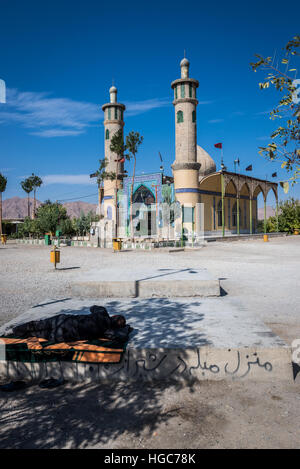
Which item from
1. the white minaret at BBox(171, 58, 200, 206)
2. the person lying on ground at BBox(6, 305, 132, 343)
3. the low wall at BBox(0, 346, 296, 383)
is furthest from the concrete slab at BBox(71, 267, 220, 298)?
the white minaret at BBox(171, 58, 200, 206)

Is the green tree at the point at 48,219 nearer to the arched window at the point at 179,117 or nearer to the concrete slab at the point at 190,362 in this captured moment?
the arched window at the point at 179,117

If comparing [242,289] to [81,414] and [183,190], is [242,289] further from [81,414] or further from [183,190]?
[183,190]

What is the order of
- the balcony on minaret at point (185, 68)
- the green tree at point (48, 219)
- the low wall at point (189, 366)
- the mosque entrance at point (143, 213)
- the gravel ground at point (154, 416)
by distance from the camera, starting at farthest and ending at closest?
1. the mosque entrance at point (143, 213)
2. the balcony on minaret at point (185, 68)
3. the green tree at point (48, 219)
4. the low wall at point (189, 366)
5. the gravel ground at point (154, 416)

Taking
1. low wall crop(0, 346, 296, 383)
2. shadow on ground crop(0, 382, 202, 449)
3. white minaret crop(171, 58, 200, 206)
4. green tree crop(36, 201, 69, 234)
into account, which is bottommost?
shadow on ground crop(0, 382, 202, 449)

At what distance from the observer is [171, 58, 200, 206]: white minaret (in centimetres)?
3144

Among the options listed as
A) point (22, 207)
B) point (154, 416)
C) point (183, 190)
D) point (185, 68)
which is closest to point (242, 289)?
point (154, 416)

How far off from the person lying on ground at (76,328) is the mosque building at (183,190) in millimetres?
22547

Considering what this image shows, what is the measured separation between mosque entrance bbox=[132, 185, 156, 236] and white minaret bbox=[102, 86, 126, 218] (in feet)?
12.8

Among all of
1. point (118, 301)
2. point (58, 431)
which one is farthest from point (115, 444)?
point (118, 301)

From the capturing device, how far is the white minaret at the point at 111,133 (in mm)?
39156

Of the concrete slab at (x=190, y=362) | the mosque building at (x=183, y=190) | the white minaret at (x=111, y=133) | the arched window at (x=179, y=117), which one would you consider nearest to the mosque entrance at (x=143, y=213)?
the mosque building at (x=183, y=190)

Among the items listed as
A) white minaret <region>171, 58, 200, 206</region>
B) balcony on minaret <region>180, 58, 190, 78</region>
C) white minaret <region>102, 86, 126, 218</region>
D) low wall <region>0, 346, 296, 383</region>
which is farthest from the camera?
white minaret <region>102, 86, 126, 218</region>

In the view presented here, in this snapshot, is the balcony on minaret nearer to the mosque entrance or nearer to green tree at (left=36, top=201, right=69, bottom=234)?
the mosque entrance
